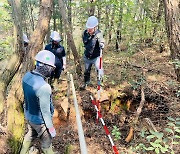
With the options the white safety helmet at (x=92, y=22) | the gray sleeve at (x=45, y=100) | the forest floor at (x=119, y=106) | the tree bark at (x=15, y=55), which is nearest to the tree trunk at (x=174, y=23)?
the forest floor at (x=119, y=106)

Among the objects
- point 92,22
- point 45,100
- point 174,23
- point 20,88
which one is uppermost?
point 92,22

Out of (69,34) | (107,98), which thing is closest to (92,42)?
(69,34)

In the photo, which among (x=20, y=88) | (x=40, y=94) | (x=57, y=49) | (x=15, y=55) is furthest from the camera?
(x=57, y=49)

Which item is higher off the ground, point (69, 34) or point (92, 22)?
point (92, 22)

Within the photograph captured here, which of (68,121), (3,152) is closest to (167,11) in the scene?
(68,121)

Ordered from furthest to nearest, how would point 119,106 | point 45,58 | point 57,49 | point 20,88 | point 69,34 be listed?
1. point 69,34
2. point 119,106
3. point 57,49
4. point 20,88
5. point 45,58

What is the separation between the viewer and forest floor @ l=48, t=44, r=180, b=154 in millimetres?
5875

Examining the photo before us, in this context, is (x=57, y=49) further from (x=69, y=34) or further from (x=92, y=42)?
(x=69, y=34)

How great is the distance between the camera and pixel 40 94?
12.3 ft

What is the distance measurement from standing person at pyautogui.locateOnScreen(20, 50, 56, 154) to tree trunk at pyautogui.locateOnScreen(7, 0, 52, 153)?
1.04 m

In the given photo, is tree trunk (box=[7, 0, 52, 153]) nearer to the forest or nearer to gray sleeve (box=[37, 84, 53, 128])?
the forest

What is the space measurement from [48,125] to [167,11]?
3828 mm

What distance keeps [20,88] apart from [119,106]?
3.57 meters

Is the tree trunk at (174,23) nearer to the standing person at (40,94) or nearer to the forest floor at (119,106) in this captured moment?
the forest floor at (119,106)
